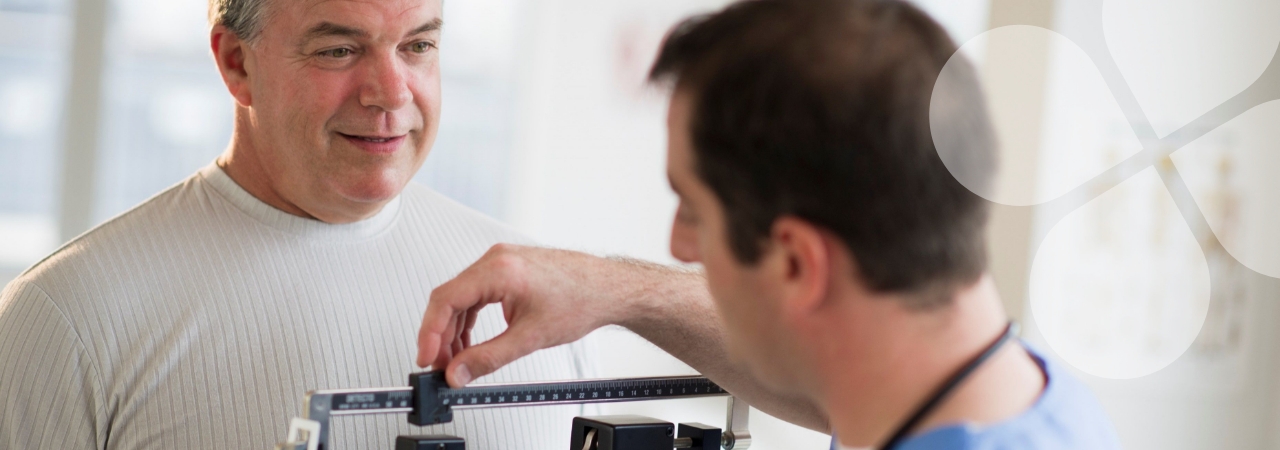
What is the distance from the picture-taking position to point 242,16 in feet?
5.42

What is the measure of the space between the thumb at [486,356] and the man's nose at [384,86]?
0.45 meters

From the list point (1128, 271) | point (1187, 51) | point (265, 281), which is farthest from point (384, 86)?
point (1128, 271)

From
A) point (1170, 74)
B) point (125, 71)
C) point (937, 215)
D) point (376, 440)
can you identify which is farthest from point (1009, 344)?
point (125, 71)

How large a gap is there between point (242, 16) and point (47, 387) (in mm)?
632

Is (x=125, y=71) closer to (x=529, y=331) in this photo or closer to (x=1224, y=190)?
(x=529, y=331)

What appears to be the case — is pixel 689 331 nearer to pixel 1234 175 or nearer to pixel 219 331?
pixel 219 331

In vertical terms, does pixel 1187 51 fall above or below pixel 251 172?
above

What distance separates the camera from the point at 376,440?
1.62 meters

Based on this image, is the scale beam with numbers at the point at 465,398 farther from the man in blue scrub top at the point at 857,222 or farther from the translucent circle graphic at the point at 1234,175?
the translucent circle graphic at the point at 1234,175

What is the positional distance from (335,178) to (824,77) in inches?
42.0

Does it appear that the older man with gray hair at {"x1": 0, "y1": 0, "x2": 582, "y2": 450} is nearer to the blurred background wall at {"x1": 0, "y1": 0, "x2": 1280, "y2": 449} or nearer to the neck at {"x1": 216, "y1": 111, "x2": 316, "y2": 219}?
the neck at {"x1": 216, "y1": 111, "x2": 316, "y2": 219}

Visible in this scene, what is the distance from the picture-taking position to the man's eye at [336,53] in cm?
162

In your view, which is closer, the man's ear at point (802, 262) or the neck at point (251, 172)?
the man's ear at point (802, 262)

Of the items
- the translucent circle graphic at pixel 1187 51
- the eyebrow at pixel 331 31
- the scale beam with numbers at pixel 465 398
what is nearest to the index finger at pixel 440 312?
the scale beam with numbers at pixel 465 398
